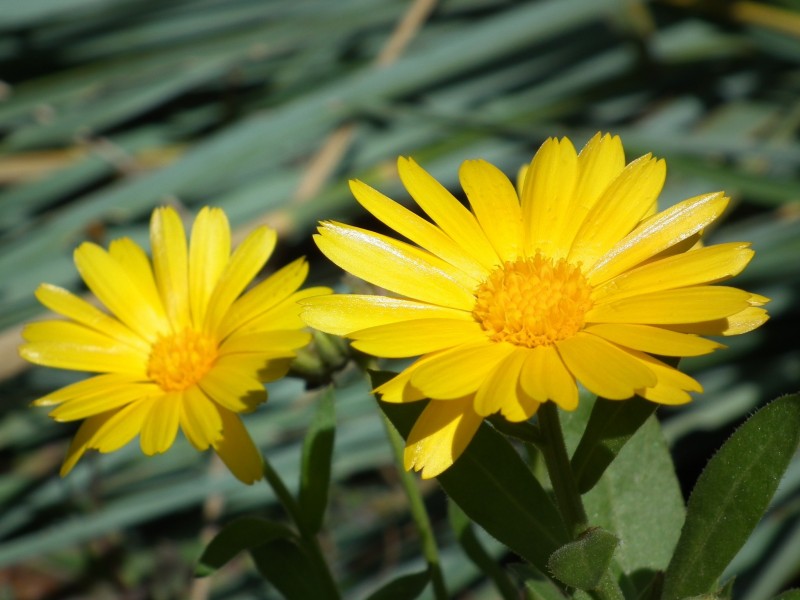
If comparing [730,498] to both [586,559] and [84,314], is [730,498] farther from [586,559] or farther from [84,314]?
[84,314]

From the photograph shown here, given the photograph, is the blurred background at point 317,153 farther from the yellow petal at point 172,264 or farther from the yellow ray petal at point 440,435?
the yellow ray petal at point 440,435

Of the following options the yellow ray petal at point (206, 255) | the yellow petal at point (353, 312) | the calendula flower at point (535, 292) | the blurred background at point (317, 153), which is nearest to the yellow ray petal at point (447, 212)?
the calendula flower at point (535, 292)

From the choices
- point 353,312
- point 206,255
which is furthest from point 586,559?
point 206,255

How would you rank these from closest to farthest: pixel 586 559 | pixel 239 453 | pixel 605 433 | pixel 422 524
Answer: pixel 586 559, pixel 605 433, pixel 239 453, pixel 422 524

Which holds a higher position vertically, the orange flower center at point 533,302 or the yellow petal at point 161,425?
the yellow petal at point 161,425

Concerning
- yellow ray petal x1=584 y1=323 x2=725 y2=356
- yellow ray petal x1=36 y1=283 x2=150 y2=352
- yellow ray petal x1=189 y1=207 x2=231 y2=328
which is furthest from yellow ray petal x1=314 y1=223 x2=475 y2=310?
yellow ray petal x1=36 y1=283 x2=150 y2=352

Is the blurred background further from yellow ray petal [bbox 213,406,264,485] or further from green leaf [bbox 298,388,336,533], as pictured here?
yellow ray petal [bbox 213,406,264,485]

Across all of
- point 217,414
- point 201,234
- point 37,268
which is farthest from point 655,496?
point 37,268

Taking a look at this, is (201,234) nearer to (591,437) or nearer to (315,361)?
(315,361)
